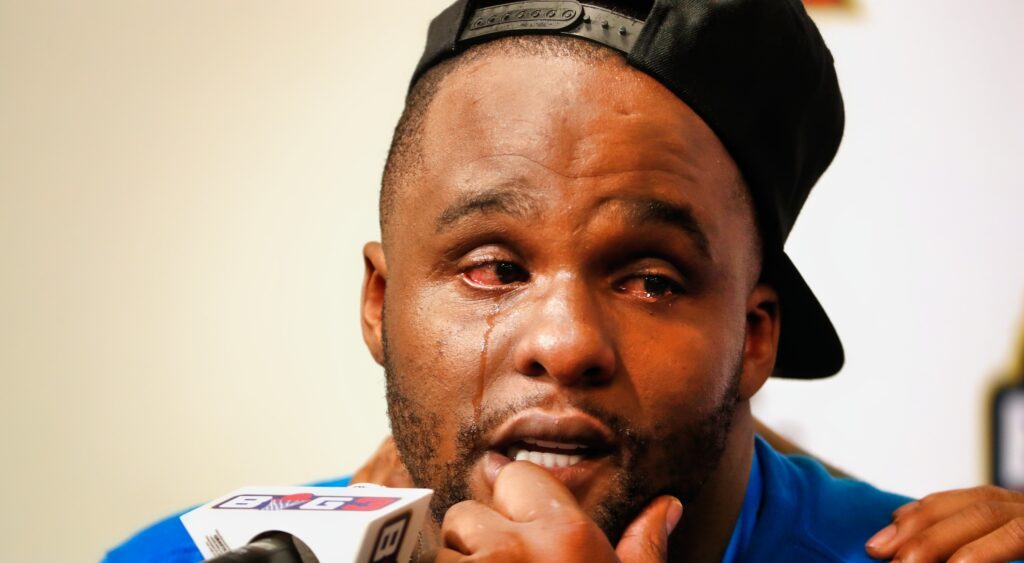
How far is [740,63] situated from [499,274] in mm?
375

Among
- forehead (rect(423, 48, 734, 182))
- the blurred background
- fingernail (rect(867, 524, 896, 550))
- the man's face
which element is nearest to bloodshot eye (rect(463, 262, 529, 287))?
the man's face

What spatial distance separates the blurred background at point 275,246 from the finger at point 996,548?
103 centimetres

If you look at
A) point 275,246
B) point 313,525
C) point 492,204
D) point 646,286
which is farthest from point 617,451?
point 275,246

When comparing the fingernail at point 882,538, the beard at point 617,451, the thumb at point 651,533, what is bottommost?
the fingernail at point 882,538

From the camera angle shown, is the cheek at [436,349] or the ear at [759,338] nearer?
the cheek at [436,349]

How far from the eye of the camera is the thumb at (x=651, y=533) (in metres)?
0.88

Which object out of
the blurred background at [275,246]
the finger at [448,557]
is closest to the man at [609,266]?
the finger at [448,557]

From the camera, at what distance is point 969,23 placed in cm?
223

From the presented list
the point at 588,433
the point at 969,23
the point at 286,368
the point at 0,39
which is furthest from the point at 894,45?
the point at 0,39

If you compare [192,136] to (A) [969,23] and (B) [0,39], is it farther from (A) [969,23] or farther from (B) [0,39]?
(A) [969,23]

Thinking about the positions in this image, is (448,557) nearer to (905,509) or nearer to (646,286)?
(646,286)

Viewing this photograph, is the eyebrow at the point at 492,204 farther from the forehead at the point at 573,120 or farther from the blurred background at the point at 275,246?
the blurred background at the point at 275,246

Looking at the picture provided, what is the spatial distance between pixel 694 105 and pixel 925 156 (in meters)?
1.35

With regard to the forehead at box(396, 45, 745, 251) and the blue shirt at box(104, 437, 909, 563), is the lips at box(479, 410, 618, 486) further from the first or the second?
the blue shirt at box(104, 437, 909, 563)
